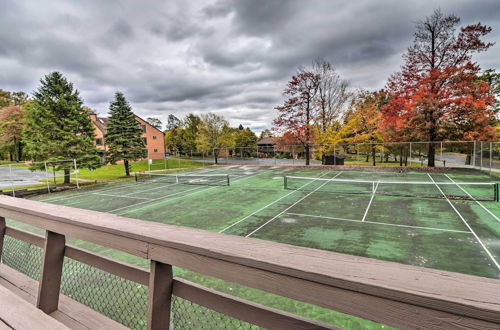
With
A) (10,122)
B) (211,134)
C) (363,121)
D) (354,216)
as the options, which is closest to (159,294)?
(354,216)

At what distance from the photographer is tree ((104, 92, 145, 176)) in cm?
2508

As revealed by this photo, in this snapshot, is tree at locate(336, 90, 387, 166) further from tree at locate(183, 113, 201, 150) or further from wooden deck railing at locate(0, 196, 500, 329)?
tree at locate(183, 113, 201, 150)

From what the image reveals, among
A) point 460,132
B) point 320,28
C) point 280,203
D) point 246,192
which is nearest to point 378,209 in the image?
point 280,203

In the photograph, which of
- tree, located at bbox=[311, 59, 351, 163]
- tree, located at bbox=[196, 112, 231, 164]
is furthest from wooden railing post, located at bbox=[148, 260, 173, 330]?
tree, located at bbox=[196, 112, 231, 164]

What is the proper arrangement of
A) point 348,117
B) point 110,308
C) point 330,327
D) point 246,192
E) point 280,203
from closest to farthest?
1. point 330,327
2. point 110,308
3. point 280,203
4. point 246,192
5. point 348,117

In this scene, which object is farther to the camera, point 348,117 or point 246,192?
point 348,117

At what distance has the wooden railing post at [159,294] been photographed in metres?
1.17

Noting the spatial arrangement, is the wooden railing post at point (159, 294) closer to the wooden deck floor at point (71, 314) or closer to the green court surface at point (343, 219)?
the wooden deck floor at point (71, 314)

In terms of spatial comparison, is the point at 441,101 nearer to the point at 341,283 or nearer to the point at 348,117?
the point at 348,117

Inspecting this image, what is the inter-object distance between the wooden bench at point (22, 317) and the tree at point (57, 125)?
2168 cm

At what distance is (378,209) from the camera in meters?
9.89

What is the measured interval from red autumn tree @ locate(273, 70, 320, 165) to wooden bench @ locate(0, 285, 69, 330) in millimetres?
25982

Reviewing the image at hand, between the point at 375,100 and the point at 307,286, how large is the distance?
1275 inches

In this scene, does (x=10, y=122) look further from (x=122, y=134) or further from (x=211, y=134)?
(x=211, y=134)
